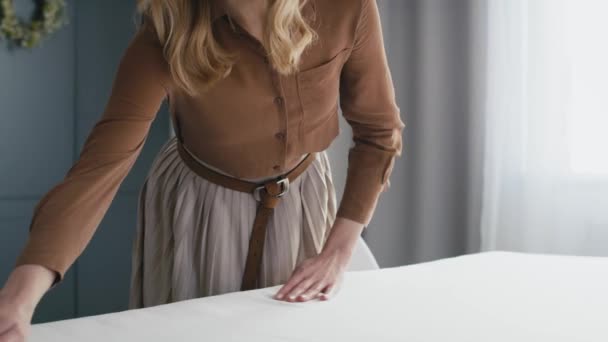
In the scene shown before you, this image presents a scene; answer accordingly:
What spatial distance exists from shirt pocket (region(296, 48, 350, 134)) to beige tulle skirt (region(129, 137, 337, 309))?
0.17 meters

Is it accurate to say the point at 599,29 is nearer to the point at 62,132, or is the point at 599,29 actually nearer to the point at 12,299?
the point at 12,299

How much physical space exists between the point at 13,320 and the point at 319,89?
0.77 metres

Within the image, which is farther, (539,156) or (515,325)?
(539,156)

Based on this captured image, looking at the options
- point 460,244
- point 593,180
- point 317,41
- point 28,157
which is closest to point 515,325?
point 317,41

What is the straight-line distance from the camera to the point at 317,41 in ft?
4.84

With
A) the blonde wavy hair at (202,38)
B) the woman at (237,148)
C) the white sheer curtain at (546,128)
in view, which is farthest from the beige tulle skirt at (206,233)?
the white sheer curtain at (546,128)

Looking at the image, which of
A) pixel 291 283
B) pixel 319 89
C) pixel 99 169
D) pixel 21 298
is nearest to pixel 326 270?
pixel 291 283

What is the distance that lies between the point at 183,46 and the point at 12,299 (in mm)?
530

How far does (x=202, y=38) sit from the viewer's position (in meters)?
1.33

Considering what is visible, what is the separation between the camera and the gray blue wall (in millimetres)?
3643

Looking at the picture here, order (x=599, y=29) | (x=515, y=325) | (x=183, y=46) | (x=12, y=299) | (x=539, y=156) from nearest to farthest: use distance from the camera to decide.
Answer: (x=12, y=299) < (x=515, y=325) < (x=183, y=46) < (x=599, y=29) < (x=539, y=156)

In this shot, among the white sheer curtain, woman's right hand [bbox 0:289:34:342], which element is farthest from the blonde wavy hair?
the white sheer curtain

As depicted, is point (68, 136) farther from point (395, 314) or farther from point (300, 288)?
point (395, 314)

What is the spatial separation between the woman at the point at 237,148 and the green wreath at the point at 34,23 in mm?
2200
